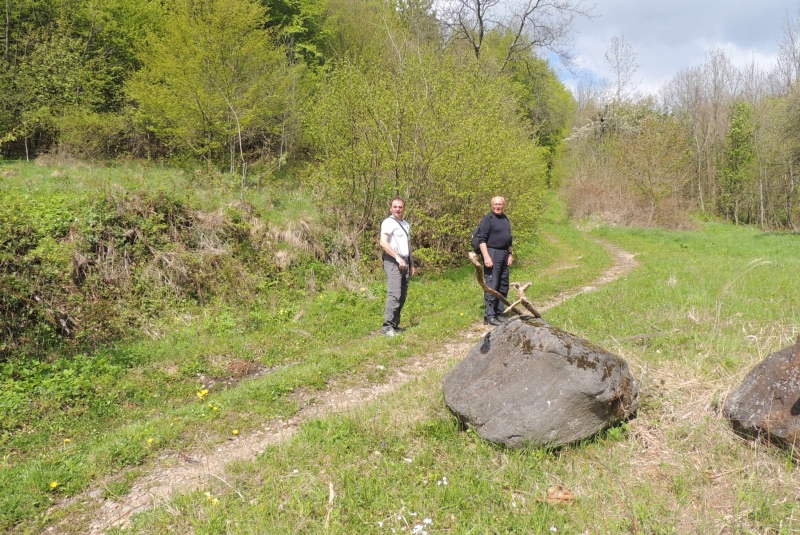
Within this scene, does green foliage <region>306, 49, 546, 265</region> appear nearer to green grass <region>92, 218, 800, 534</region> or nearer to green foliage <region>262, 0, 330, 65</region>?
green grass <region>92, 218, 800, 534</region>

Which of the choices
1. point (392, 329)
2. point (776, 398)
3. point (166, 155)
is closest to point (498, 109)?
point (392, 329)

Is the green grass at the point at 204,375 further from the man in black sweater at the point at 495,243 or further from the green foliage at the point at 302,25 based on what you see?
the green foliage at the point at 302,25

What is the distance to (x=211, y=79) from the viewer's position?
15852mm

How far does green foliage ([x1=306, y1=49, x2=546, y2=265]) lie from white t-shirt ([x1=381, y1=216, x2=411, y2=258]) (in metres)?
4.22

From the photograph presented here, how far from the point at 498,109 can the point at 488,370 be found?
35.3ft

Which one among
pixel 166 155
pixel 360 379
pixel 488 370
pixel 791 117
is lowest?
pixel 360 379

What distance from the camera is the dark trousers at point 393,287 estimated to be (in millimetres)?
6820

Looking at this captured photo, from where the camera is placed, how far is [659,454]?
341 cm

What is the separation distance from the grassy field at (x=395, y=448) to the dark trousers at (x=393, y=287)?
0.38 m

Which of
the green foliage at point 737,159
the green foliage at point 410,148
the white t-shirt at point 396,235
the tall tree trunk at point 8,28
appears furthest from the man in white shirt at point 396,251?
the green foliage at point 737,159

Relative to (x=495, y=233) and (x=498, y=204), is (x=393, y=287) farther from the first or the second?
(x=498, y=204)

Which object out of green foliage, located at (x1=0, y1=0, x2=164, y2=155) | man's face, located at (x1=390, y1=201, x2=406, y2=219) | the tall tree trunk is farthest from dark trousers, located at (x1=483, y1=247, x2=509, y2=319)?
the tall tree trunk

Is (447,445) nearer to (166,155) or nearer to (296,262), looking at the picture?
(296,262)

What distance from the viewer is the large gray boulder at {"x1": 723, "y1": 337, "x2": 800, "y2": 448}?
312 cm
